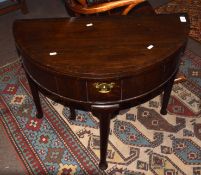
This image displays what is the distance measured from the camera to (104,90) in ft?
6.19

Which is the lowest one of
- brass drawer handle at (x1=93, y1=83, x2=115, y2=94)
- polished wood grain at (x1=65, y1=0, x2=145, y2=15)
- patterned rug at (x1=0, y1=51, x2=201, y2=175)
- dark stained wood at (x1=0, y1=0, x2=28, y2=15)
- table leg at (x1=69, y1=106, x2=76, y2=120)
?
patterned rug at (x1=0, y1=51, x2=201, y2=175)

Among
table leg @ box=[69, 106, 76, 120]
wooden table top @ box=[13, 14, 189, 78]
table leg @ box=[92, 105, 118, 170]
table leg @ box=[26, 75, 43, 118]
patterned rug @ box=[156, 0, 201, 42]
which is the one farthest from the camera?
patterned rug @ box=[156, 0, 201, 42]

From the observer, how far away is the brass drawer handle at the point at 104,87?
1.86m

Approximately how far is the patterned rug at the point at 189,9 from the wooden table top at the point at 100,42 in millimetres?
2071

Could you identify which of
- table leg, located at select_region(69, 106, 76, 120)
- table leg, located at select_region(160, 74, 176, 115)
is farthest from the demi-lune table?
table leg, located at select_region(69, 106, 76, 120)

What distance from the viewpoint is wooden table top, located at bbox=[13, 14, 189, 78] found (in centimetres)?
184

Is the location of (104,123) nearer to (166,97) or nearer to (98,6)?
(166,97)

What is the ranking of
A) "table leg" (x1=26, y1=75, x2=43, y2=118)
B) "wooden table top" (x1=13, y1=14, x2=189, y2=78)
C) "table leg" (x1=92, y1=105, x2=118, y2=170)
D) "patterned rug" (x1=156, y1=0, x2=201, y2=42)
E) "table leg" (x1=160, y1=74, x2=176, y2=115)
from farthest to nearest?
"patterned rug" (x1=156, y1=0, x2=201, y2=42) < "table leg" (x1=160, y1=74, x2=176, y2=115) < "table leg" (x1=26, y1=75, x2=43, y2=118) < "table leg" (x1=92, y1=105, x2=118, y2=170) < "wooden table top" (x1=13, y1=14, x2=189, y2=78)

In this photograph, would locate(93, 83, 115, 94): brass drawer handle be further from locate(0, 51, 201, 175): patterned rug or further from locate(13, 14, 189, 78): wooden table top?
locate(0, 51, 201, 175): patterned rug

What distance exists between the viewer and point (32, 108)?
3053 mm

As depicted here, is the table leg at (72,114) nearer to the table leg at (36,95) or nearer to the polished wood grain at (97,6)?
the table leg at (36,95)

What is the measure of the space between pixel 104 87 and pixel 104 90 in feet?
0.08

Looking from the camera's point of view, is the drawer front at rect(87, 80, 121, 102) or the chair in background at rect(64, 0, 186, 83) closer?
the drawer front at rect(87, 80, 121, 102)

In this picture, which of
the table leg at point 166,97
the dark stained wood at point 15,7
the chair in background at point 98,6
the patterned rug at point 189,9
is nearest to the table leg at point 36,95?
the chair in background at point 98,6
